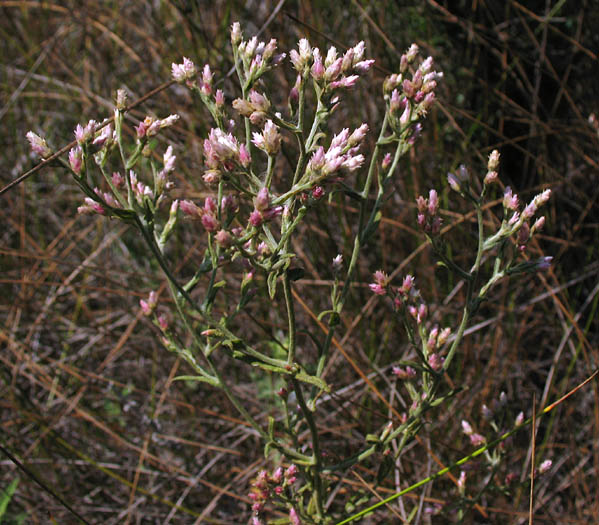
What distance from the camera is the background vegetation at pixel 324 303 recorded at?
284 centimetres

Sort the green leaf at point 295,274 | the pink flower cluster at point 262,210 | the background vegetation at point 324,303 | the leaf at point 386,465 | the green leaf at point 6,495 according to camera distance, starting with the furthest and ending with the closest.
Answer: the background vegetation at point 324,303 < the green leaf at point 6,495 < the leaf at point 386,465 < the green leaf at point 295,274 < the pink flower cluster at point 262,210

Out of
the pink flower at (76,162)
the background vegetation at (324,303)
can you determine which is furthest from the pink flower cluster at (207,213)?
the background vegetation at (324,303)

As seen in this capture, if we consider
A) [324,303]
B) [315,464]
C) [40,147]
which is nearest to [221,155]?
[40,147]

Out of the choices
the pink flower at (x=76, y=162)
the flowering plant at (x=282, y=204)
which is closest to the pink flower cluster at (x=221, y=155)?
the flowering plant at (x=282, y=204)

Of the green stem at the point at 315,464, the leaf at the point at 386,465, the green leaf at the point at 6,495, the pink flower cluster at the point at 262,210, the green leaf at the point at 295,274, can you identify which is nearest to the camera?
the pink flower cluster at the point at 262,210

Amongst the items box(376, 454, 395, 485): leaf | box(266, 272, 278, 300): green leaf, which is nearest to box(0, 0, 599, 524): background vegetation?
box(376, 454, 395, 485): leaf

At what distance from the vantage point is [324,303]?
3.17 meters

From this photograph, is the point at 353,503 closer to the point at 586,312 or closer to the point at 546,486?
the point at 546,486

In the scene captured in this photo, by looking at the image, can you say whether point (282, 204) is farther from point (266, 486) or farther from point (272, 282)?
point (266, 486)

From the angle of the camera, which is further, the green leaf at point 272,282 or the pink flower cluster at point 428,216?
the pink flower cluster at point 428,216

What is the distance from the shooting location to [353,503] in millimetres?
1938

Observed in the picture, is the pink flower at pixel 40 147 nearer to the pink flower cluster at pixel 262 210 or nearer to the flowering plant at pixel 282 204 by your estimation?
the flowering plant at pixel 282 204

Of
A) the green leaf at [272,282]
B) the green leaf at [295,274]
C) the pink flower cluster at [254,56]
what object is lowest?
the green leaf at [295,274]

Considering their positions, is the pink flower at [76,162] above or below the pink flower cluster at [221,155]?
above
